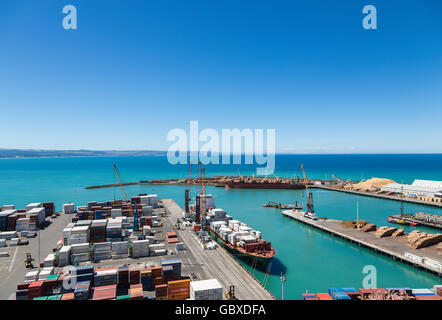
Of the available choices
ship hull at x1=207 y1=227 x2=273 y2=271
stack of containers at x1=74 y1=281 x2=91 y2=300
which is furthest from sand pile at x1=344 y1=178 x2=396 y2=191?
stack of containers at x1=74 y1=281 x2=91 y2=300

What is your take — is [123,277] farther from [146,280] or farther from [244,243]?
[244,243]

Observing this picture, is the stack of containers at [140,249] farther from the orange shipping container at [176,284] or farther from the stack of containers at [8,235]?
the stack of containers at [8,235]

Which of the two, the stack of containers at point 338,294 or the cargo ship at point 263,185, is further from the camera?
the cargo ship at point 263,185

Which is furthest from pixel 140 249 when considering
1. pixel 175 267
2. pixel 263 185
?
pixel 263 185

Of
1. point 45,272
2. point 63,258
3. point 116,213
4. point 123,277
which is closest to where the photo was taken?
point 123,277

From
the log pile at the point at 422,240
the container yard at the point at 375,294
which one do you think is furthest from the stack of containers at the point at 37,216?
the log pile at the point at 422,240

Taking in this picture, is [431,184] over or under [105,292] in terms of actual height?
over
